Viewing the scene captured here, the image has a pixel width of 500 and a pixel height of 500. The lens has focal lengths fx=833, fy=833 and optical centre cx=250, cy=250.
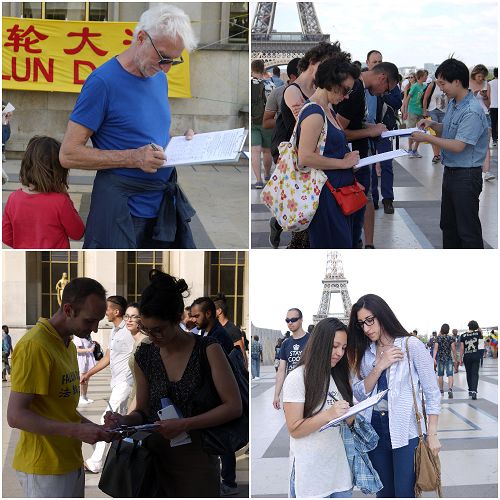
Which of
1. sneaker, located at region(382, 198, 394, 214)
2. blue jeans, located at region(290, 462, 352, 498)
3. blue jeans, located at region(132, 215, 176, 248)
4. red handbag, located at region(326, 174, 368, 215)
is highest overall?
sneaker, located at region(382, 198, 394, 214)

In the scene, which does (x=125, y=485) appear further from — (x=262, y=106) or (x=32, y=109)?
(x=32, y=109)

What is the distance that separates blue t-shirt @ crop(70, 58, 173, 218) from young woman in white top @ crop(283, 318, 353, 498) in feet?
3.38

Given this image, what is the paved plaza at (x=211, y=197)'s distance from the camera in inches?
314

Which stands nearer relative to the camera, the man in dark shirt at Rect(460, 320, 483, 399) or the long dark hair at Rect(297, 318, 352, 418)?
the long dark hair at Rect(297, 318, 352, 418)

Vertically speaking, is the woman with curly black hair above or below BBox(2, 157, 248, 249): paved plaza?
below

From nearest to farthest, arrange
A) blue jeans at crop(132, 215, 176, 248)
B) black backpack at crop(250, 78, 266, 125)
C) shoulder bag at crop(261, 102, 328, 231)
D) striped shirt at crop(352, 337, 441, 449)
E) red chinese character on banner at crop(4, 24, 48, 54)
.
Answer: blue jeans at crop(132, 215, 176, 248), striped shirt at crop(352, 337, 441, 449), shoulder bag at crop(261, 102, 328, 231), black backpack at crop(250, 78, 266, 125), red chinese character on banner at crop(4, 24, 48, 54)

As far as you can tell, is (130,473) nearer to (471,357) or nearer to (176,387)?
(176,387)

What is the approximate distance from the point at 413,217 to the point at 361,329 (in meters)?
3.67

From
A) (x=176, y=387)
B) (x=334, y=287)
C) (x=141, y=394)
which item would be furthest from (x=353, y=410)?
(x=334, y=287)

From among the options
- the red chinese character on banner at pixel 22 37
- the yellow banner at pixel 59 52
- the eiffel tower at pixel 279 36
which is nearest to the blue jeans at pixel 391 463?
the eiffel tower at pixel 279 36

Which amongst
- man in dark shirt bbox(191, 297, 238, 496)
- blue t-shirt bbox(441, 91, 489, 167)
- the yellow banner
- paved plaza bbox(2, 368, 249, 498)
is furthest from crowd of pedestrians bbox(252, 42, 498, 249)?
the yellow banner

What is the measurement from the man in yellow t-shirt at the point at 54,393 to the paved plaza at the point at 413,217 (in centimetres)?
331

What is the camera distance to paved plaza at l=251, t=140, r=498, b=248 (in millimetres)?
6803

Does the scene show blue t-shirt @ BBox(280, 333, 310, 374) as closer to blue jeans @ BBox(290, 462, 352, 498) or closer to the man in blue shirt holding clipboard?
blue jeans @ BBox(290, 462, 352, 498)
